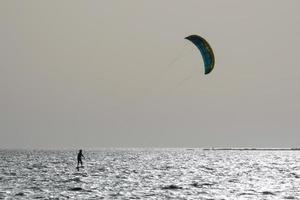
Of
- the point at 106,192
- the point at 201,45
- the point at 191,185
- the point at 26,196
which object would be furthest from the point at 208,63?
the point at 26,196

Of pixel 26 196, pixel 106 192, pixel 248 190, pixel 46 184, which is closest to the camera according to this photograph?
pixel 26 196

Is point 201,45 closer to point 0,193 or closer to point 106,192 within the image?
point 106,192

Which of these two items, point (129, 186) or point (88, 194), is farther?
point (129, 186)

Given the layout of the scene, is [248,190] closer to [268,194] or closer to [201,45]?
[268,194]

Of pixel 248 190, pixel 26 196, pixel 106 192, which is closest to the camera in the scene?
pixel 26 196

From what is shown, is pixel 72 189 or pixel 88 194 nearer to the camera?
pixel 88 194

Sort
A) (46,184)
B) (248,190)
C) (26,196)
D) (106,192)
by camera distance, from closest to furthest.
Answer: (26,196)
(106,192)
(248,190)
(46,184)

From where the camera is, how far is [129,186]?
4600cm

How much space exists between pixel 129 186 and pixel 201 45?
43.0 ft

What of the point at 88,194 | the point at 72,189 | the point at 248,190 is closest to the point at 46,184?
the point at 72,189

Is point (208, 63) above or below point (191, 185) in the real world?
Answer: above

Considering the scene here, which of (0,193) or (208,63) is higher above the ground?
(208,63)

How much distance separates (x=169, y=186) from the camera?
4612 cm

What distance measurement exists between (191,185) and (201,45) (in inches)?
461
